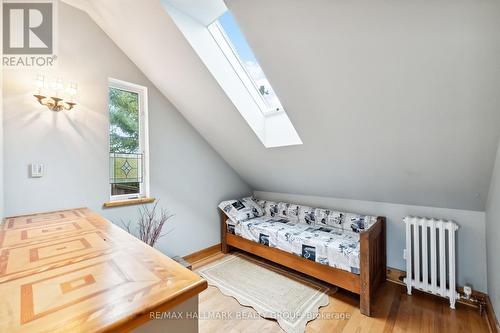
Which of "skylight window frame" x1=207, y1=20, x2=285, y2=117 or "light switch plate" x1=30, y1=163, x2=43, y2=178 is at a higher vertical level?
"skylight window frame" x1=207, y1=20, x2=285, y2=117

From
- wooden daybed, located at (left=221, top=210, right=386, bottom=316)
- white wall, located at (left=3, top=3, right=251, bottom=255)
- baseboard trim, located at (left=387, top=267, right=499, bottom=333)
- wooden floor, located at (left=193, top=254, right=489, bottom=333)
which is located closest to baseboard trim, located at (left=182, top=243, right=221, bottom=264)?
white wall, located at (left=3, top=3, right=251, bottom=255)

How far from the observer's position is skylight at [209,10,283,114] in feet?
6.36

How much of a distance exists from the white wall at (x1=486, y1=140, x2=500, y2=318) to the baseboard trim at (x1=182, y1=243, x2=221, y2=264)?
283cm

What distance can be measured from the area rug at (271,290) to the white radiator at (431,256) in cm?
85

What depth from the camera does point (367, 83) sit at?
4.95ft

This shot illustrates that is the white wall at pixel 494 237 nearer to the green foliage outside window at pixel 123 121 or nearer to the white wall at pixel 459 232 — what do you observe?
the white wall at pixel 459 232

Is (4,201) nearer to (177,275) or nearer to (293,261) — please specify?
(177,275)

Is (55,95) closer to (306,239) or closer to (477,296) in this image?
(306,239)

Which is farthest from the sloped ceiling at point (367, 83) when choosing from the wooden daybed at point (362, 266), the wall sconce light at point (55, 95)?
the wall sconce light at point (55, 95)

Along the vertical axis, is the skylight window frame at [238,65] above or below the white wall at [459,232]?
above

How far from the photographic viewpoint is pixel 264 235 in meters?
2.71

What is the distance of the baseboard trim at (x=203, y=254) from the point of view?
114 inches

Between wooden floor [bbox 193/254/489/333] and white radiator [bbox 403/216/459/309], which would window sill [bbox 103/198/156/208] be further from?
white radiator [bbox 403/216/459/309]

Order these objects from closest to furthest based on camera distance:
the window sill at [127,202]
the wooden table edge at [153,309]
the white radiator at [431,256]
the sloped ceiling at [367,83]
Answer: the wooden table edge at [153,309] → the sloped ceiling at [367,83] → the white radiator at [431,256] → the window sill at [127,202]
